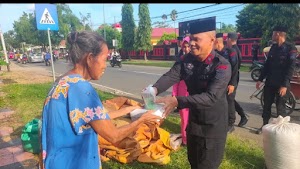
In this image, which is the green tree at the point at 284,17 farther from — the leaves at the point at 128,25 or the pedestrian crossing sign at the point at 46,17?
the leaves at the point at 128,25

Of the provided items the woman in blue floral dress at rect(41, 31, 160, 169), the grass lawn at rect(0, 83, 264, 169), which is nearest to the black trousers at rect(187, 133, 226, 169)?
the woman in blue floral dress at rect(41, 31, 160, 169)

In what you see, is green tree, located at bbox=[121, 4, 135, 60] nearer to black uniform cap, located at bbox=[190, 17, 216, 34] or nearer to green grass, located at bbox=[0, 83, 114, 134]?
green grass, located at bbox=[0, 83, 114, 134]

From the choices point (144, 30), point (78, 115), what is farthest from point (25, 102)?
point (144, 30)

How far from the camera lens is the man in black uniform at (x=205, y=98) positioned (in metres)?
2.27

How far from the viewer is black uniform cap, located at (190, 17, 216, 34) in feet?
7.80

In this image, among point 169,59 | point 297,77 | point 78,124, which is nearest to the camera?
point 78,124

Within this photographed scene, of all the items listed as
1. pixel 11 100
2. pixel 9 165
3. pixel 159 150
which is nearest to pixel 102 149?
pixel 159 150

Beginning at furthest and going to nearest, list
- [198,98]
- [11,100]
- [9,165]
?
1. [11,100]
2. [9,165]
3. [198,98]

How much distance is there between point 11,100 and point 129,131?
299 inches

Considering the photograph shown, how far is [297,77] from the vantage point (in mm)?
6180

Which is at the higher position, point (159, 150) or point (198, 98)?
point (198, 98)

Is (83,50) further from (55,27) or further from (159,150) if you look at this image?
(55,27)

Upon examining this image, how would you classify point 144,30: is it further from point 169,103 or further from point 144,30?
point 169,103

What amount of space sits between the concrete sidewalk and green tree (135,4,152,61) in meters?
29.0
